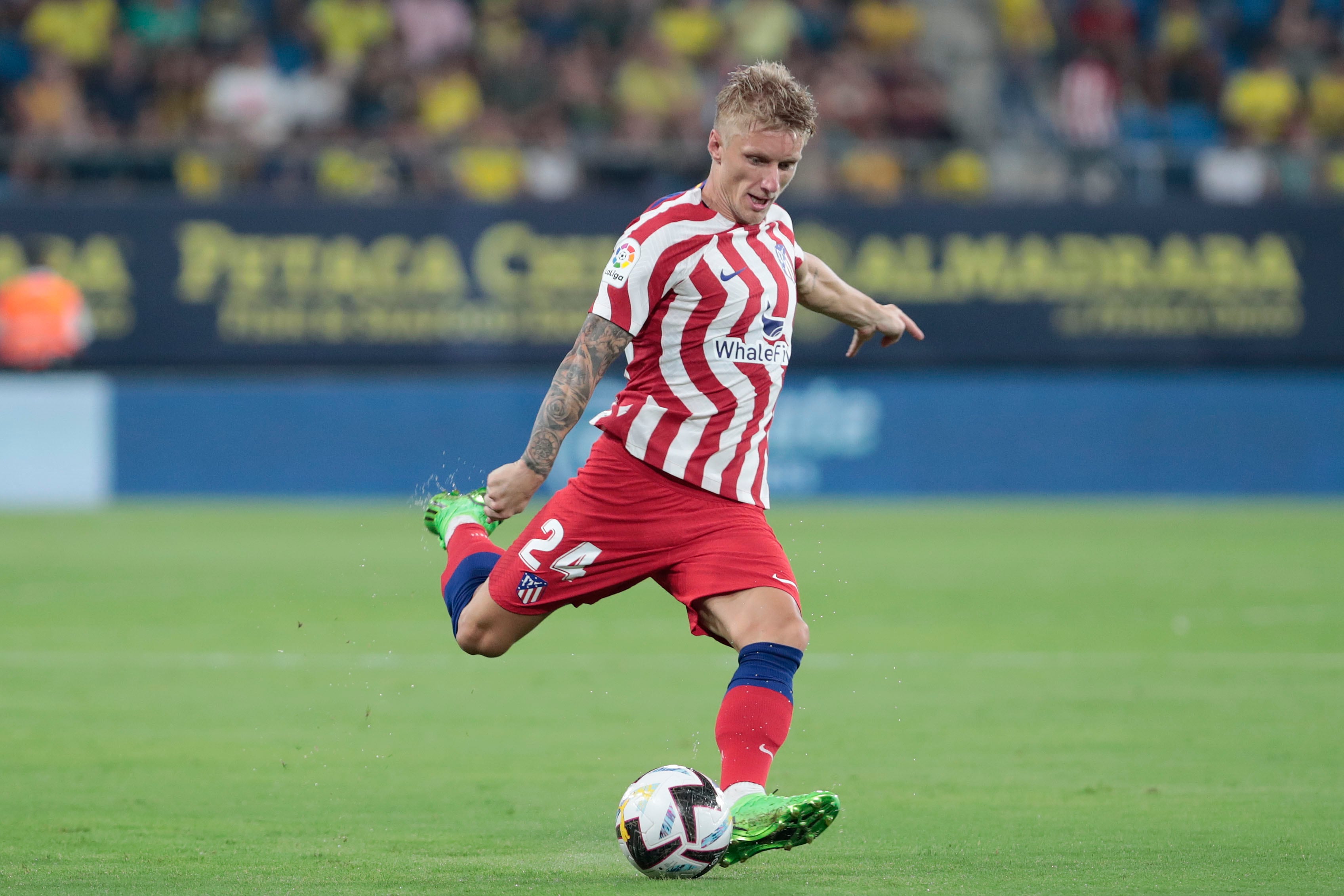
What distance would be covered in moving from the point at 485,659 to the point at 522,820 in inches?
145

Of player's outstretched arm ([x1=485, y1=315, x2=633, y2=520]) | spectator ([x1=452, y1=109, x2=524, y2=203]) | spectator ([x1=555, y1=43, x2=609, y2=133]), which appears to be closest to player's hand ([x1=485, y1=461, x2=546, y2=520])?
player's outstretched arm ([x1=485, y1=315, x2=633, y2=520])

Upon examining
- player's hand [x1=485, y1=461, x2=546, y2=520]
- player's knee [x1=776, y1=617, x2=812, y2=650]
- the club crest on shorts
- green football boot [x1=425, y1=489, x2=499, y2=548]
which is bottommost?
player's knee [x1=776, y1=617, x2=812, y2=650]

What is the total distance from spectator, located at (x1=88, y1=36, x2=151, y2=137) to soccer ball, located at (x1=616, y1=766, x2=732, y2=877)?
50.6 feet

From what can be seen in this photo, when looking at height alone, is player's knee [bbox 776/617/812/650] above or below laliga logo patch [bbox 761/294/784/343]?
below

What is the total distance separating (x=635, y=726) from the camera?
712 cm

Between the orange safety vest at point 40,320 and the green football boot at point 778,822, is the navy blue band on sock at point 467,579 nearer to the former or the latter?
the green football boot at point 778,822

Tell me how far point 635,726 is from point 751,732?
2280mm

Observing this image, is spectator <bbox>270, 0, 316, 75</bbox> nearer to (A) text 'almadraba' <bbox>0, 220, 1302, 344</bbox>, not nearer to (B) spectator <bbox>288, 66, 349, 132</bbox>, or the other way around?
(B) spectator <bbox>288, 66, 349, 132</bbox>

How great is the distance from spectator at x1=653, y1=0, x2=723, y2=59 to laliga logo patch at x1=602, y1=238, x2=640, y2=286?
51.9 ft

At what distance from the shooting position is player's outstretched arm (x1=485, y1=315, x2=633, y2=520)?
4957 millimetres

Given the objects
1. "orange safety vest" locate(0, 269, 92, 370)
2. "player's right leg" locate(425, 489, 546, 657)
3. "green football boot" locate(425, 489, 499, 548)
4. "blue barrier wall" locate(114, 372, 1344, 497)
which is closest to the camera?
"player's right leg" locate(425, 489, 546, 657)

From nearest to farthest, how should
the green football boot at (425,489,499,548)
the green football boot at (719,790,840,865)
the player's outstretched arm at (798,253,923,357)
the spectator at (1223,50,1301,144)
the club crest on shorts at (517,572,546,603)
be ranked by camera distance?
the green football boot at (719,790,840,865) < the club crest on shorts at (517,572,546,603) < the player's outstretched arm at (798,253,923,357) < the green football boot at (425,489,499,548) < the spectator at (1223,50,1301,144)

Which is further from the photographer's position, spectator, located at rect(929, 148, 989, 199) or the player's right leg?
spectator, located at rect(929, 148, 989, 199)

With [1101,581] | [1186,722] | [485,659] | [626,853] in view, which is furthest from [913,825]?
[1101,581]
